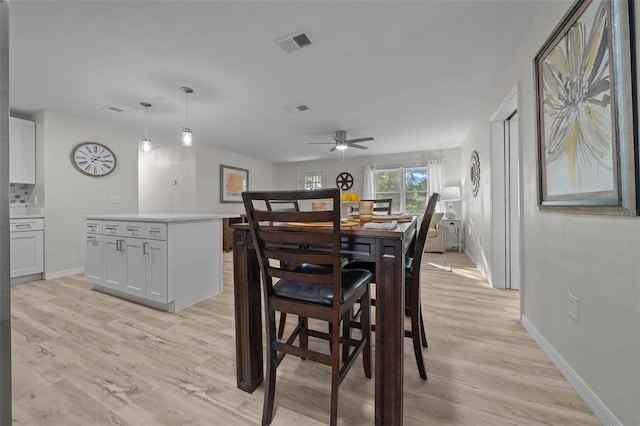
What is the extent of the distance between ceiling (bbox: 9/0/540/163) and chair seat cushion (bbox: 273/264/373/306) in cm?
183

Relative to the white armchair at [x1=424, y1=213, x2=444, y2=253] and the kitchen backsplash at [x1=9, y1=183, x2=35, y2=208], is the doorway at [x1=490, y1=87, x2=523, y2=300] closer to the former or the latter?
the white armchair at [x1=424, y1=213, x2=444, y2=253]

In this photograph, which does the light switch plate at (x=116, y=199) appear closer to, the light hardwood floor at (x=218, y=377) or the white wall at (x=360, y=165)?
the light hardwood floor at (x=218, y=377)

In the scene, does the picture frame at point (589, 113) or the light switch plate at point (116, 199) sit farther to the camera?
the light switch plate at point (116, 199)

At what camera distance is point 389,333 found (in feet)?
3.60

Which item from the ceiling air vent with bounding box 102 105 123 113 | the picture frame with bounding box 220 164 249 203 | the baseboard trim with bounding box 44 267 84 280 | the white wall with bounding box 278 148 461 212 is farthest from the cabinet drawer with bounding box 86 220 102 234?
the white wall with bounding box 278 148 461 212

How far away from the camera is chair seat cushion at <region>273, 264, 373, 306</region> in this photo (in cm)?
113

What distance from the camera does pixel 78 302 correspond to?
2.67 meters

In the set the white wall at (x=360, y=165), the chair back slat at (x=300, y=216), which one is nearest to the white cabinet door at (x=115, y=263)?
the chair back slat at (x=300, y=216)

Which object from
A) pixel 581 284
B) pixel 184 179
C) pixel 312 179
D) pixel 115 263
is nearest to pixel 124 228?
pixel 115 263

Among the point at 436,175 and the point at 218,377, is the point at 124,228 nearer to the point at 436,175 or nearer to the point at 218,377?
the point at 218,377

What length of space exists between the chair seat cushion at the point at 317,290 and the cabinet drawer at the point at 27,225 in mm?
4113

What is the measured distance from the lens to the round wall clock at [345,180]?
7.19 m

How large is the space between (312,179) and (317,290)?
6.78 m

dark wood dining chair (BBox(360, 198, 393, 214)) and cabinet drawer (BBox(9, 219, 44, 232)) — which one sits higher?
dark wood dining chair (BBox(360, 198, 393, 214))
